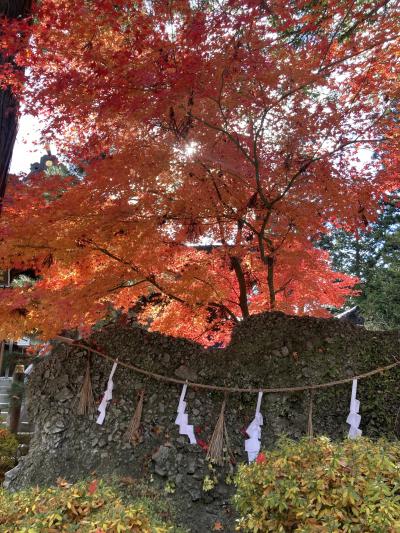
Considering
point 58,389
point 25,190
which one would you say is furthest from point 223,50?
point 58,389

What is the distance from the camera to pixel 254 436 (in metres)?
5.60

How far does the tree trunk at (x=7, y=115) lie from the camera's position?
13.7 feet

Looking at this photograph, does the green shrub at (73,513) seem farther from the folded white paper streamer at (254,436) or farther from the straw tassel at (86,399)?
the straw tassel at (86,399)

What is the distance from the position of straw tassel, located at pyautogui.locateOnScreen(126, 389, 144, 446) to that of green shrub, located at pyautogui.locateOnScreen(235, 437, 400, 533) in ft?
9.10

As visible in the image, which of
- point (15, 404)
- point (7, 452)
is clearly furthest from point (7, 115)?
point (15, 404)

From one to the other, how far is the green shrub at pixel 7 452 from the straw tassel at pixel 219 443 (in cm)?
498

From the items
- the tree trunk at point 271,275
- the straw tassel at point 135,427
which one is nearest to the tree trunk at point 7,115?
the straw tassel at point 135,427

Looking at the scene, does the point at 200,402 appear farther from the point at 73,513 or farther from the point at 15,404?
the point at 15,404

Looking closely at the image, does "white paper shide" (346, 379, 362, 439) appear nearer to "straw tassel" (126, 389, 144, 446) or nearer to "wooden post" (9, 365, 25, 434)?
"straw tassel" (126, 389, 144, 446)

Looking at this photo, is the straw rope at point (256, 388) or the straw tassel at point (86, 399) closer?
the straw rope at point (256, 388)

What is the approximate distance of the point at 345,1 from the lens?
540cm

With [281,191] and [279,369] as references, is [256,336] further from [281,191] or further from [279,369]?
[281,191]

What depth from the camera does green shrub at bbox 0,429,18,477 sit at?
8.19m

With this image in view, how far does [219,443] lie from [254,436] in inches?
19.3
